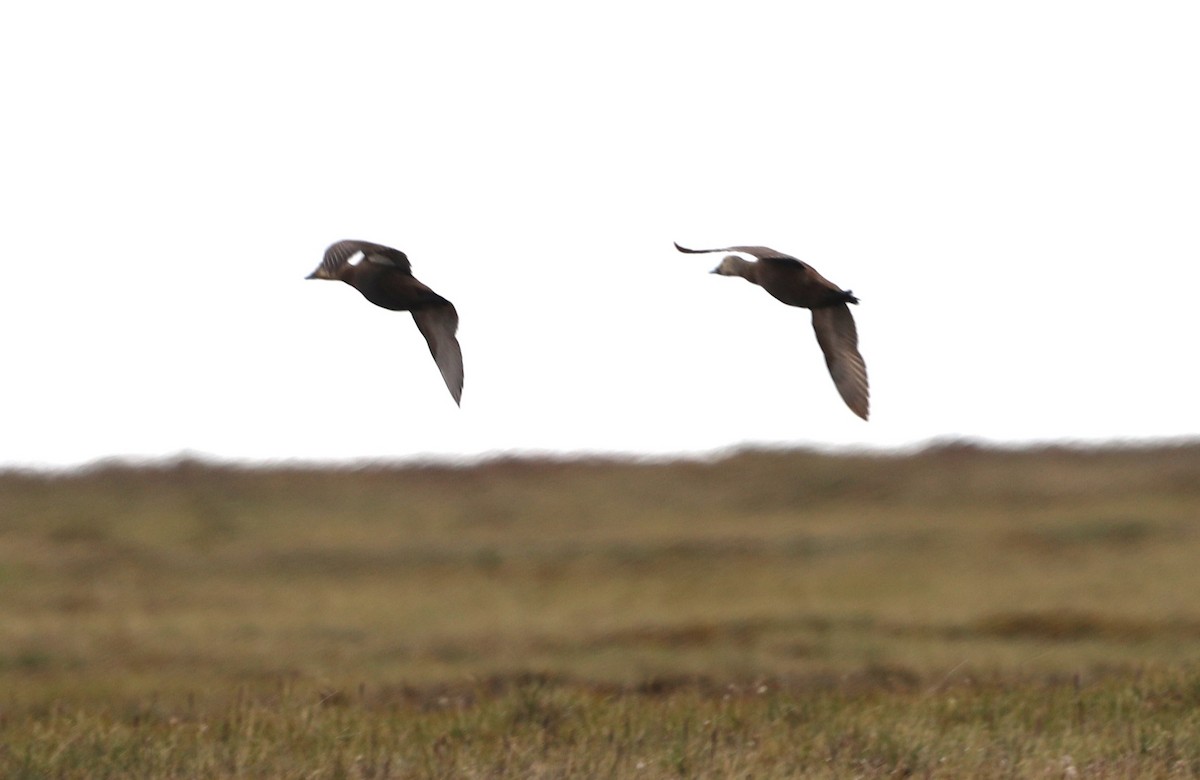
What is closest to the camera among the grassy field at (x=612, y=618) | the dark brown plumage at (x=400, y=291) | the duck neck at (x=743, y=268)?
the dark brown plumage at (x=400, y=291)

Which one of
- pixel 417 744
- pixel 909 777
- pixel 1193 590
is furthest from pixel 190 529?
pixel 909 777

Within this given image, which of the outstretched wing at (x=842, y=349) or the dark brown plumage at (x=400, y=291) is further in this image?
the outstretched wing at (x=842, y=349)

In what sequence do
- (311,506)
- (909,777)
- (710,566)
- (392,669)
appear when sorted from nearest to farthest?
(909,777), (392,669), (710,566), (311,506)

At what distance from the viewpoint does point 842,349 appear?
713cm

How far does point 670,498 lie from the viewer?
21375 millimetres

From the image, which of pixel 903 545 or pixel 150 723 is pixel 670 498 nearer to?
pixel 903 545

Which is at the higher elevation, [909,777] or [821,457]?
[821,457]

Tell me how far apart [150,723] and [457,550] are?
33.1 feet

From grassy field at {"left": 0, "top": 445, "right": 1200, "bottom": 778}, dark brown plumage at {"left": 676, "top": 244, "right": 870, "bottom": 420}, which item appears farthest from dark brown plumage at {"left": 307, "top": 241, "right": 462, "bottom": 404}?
grassy field at {"left": 0, "top": 445, "right": 1200, "bottom": 778}

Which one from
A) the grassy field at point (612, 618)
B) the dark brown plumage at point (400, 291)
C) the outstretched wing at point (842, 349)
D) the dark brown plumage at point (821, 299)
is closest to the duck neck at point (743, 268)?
the dark brown plumage at point (821, 299)

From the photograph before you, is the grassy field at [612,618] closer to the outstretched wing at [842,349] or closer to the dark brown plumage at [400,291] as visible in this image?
the outstretched wing at [842,349]

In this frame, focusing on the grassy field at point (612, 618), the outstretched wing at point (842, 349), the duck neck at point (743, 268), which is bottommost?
the grassy field at point (612, 618)

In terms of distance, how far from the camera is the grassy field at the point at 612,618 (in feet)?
25.7

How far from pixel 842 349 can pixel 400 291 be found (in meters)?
1.83
